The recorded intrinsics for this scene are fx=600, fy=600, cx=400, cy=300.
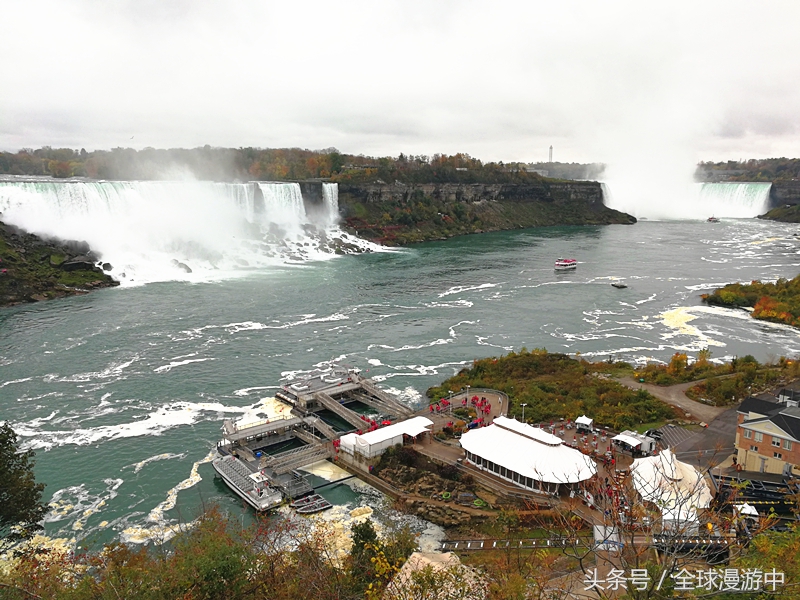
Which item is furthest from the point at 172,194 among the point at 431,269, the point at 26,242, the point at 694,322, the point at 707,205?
the point at 707,205

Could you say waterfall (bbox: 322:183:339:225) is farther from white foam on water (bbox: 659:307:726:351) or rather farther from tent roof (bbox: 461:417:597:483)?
tent roof (bbox: 461:417:597:483)

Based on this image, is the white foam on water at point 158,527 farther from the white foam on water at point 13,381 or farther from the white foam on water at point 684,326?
the white foam on water at point 684,326

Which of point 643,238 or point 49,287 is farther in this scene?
point 643,238

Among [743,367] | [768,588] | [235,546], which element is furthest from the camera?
[743,367]

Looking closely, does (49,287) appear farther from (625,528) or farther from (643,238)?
(643,238)

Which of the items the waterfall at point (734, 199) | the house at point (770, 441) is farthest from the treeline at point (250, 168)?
the house at point (770, 441)
